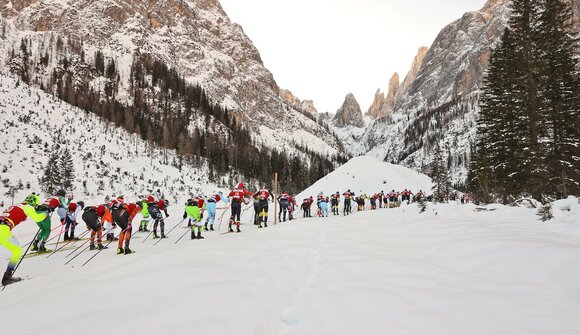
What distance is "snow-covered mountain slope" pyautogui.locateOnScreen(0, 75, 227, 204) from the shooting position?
34031 mm

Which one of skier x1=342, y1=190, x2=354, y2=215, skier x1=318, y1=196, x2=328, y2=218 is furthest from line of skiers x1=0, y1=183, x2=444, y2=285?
skier x1=342, y1=190, x2=354, y2=215

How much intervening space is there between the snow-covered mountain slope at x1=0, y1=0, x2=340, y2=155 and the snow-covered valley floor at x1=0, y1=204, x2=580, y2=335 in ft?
307

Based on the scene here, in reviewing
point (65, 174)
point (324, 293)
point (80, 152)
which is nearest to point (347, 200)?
point (324, 293)

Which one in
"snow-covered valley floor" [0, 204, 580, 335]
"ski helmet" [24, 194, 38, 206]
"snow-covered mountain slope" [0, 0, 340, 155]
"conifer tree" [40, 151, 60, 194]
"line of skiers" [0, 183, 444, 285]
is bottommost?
"snow-covered valley floor" [0, 204, 580, 335]

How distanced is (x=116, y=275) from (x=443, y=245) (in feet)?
23.8

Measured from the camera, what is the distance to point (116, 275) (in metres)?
5.43

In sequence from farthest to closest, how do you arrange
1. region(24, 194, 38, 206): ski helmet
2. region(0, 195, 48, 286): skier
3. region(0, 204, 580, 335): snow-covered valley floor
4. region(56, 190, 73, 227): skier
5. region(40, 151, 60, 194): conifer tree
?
region(40, 151, 60, 194): conifer tree → region(56, 190, 73, 227): skier → region(24, 194, 38, 206): ski helmet → region(0, 195, 48, 286): skier → region(0, 204, 580, 335): snow-covered valley floor

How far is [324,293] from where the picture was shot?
178 inches

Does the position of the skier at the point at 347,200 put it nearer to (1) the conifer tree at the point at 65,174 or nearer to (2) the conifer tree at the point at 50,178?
(2) the conifer tree at the point at 50,178

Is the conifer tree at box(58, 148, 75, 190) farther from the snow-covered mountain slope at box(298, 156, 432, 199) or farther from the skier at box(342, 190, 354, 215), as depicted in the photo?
the skier at box(342, 190, 354, 215)

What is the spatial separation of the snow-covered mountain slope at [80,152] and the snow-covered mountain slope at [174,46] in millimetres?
31397

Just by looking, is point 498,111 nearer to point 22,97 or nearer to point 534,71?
point 534,71

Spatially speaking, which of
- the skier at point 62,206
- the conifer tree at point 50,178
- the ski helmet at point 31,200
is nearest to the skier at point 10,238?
the ski helmet at point 31,200

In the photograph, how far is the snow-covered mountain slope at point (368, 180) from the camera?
142 feet
